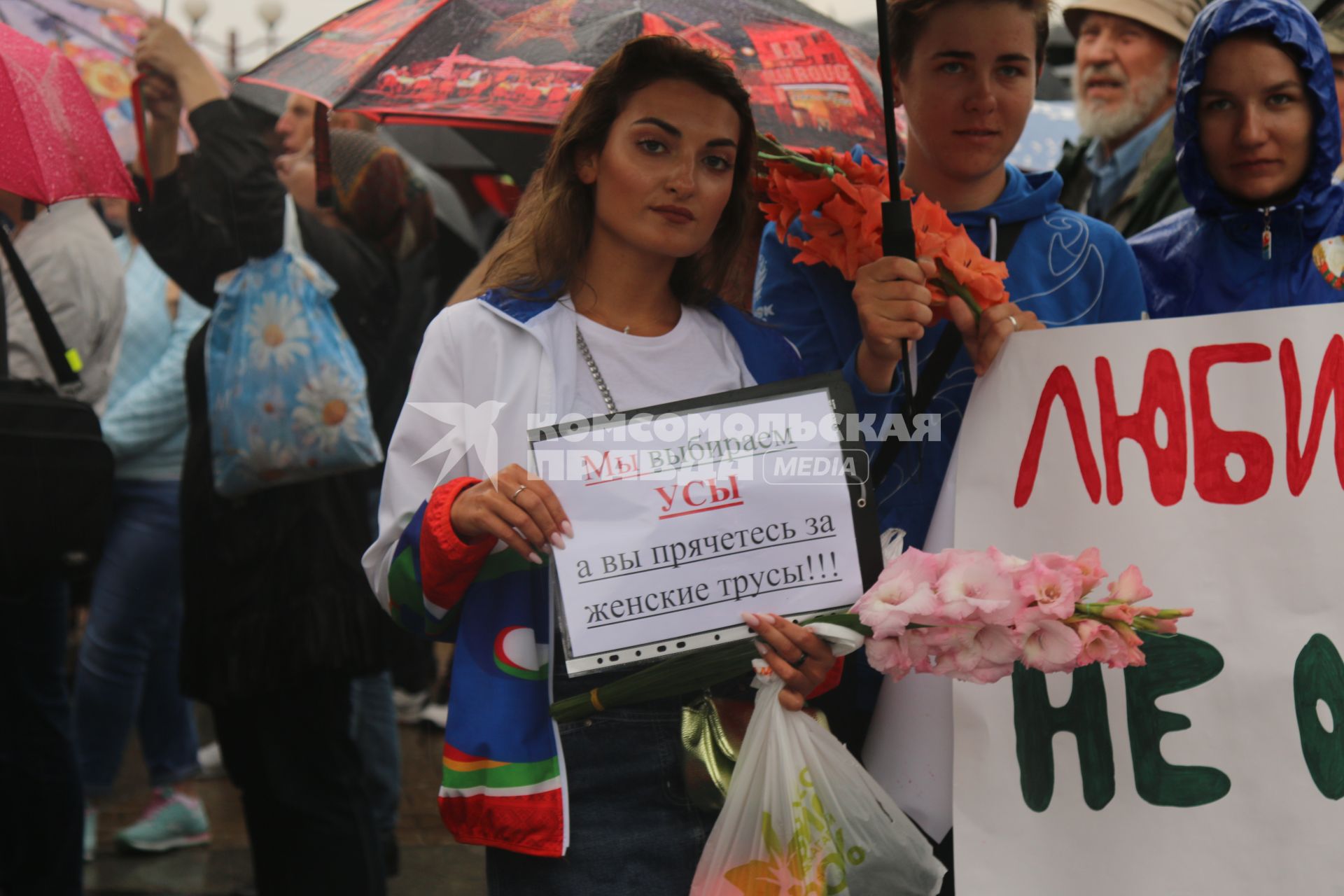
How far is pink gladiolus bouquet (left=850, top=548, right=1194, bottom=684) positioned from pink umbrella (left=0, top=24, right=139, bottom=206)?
1582 mm

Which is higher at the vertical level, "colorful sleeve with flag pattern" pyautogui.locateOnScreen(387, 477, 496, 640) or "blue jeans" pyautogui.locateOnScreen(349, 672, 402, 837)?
"colorful sleeve with flag pattern" pyautogui.locateOnScreen(387, 477, 496, 640)

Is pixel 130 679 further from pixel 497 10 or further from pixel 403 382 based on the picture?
pixel 497 10

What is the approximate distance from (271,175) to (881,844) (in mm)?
2325

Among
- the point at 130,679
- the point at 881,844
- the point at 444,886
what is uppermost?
the point at 881,844

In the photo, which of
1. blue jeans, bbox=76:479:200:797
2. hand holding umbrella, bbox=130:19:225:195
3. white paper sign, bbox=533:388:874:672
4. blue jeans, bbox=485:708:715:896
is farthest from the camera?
blue jeans, bbox=76:479:200:797

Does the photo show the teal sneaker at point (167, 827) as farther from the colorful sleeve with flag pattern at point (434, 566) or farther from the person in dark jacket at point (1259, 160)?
the person in dark jacket at point (1259, 160)

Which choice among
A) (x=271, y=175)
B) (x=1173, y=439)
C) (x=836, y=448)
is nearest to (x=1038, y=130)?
(x=271, y=175)

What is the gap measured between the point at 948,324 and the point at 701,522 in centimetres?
68

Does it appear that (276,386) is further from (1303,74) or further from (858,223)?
(1303,74)

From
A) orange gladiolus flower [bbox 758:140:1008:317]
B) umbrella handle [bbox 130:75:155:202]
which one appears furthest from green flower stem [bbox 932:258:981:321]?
umbrella handle [bbox 130:75:155:202]

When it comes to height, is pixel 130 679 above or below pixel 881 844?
below

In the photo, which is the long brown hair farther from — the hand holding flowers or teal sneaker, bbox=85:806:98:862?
teal sneaker, bbox=85:806:98:862

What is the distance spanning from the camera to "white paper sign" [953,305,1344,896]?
2338 mm

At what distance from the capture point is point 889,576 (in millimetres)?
2076
